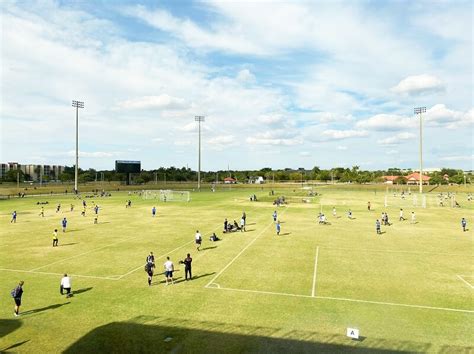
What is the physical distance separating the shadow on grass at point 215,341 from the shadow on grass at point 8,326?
129 inches

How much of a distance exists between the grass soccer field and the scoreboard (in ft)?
318

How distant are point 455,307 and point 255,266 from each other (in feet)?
38.3

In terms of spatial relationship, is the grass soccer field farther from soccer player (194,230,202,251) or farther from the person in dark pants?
soccer player (194,230,202,251)

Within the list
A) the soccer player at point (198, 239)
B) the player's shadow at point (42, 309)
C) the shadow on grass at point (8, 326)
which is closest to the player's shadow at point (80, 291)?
the player's shadow at point (42, 309)

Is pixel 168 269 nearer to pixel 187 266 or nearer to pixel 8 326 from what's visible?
pixel 187 266

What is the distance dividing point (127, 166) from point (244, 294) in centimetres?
12147

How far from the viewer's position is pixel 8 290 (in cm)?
1889

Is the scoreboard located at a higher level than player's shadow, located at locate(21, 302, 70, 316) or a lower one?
higher

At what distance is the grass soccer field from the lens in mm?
13328

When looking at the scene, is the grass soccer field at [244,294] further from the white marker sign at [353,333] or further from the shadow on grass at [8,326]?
the white marker sign at [353,333]

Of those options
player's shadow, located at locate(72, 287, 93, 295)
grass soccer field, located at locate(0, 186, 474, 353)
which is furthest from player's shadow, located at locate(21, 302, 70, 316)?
player's shadow, located at locate(72, 287, 93, 295)

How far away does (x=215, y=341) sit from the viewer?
13.2 metres

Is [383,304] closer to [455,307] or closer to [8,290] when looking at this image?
[455,307]

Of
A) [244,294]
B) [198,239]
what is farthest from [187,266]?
[198,239]
